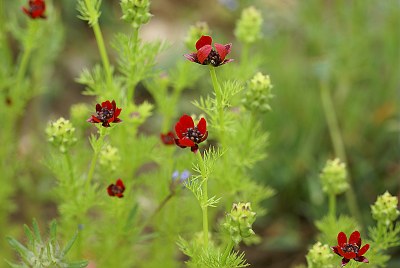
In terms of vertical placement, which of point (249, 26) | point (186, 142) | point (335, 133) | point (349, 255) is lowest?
point (349, 255)

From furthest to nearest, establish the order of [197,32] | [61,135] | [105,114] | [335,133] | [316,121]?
1. [316,121]
2. [335,133]
3. [197,32]
4. [61,135]
5. [105,114]

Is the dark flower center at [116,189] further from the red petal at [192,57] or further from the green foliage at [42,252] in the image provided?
the red petal at [192,57]

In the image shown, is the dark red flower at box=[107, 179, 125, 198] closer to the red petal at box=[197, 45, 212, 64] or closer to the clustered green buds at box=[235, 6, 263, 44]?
the red petal at box=[197, 45, 212, 64]

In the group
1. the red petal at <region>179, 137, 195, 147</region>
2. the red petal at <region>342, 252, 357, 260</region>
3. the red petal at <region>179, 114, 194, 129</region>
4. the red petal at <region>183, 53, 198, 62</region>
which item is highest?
the red petal at <region>183, 53, 198, 62</region>

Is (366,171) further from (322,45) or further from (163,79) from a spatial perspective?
(163,79)

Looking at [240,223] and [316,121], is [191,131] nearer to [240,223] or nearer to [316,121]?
[240,223]

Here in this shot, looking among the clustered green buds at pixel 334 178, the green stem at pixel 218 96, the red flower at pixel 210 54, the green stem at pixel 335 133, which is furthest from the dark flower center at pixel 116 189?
the green stem at pixel 335 133

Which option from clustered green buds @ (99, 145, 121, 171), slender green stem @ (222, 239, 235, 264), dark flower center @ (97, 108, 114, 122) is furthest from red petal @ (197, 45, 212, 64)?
clustered green buds @ (99, 145, 121, 171)

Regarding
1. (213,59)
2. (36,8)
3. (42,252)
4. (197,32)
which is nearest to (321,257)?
(213,59)
